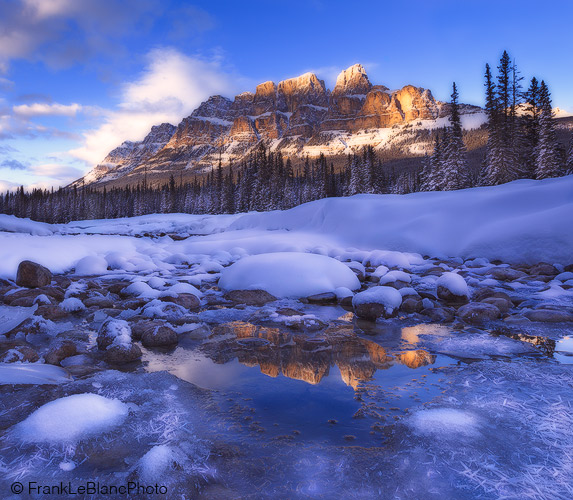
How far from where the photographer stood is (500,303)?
5234mm

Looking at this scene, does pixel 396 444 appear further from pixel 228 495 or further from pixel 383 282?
pixel 383 282

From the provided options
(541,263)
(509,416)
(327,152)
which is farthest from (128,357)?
(327,152)

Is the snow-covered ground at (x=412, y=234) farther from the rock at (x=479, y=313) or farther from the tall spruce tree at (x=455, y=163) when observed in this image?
the tall spruce tree at (x=455, y=163)

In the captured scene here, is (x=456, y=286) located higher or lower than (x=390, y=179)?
lower

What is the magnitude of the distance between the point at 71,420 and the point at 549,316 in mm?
5562

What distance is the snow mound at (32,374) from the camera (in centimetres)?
273

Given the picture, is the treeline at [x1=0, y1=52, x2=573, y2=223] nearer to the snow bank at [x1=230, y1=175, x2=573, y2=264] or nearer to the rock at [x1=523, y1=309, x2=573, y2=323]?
the snow bank at [x1=230, y1=175, x2=573, y2=264]

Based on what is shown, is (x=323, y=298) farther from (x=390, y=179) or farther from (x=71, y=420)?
(x=390, y=179)

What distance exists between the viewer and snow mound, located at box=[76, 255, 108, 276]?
371 inches

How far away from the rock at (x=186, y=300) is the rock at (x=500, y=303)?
470 cm

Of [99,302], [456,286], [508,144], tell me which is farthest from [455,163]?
[99,302]

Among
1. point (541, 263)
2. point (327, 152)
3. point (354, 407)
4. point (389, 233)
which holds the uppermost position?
point (327, 152)

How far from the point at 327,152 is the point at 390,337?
652ft

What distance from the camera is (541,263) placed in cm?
780
